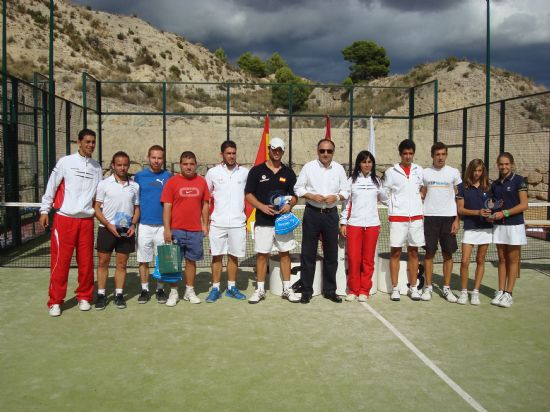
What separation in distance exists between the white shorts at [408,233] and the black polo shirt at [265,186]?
1355 millimetres

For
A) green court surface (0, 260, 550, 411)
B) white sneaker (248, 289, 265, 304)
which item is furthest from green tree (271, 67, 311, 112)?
green court surface (0, 260, 550, 411)

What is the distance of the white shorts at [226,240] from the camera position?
5.84 m

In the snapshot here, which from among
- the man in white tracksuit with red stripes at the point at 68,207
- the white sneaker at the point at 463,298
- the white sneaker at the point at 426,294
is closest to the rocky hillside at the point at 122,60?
the man in white tracksuit with red stripes at the point at 68,207

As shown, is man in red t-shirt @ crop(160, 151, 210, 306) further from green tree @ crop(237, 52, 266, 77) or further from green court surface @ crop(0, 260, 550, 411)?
green tree @ crop(237, 52, 266, 77)

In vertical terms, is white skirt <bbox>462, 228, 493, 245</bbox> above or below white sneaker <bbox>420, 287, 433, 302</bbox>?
above

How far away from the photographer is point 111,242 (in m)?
5.51

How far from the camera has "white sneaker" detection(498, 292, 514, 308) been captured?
5715mm

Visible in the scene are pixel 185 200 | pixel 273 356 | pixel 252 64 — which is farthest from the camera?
pixel 252 64

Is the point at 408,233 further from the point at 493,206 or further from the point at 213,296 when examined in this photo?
the point at 213,296

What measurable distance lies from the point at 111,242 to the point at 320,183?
2.41 m

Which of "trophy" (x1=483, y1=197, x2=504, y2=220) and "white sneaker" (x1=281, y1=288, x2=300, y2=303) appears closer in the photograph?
"trophy" (x1=483, y1=197, x2=504, y2=220)

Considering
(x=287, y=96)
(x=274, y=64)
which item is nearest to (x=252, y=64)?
(x=274, y=64)

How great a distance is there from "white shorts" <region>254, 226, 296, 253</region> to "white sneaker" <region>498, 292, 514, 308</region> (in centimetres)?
245

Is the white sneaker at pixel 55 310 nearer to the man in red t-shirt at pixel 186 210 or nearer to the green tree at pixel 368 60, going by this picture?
the man in red t-shirt at pixel 186 210
